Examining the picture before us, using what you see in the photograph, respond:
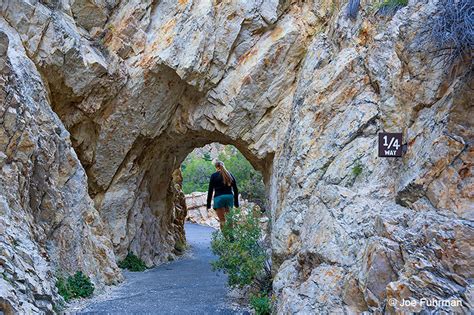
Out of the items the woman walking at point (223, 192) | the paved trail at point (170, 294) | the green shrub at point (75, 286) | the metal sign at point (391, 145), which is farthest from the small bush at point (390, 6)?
the woman walking at point (223, 192)

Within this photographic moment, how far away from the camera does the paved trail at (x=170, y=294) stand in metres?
6.97

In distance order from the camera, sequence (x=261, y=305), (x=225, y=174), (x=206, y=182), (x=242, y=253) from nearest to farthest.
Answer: (x=261, y=305)
(x=242, y=253)
(x=225, y=174)
(x=206, y=182)

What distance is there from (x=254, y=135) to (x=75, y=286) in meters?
4.96

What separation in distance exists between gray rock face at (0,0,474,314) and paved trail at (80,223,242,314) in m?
0.76

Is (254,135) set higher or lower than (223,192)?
higher

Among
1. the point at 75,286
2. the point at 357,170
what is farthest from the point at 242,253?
→ the point at 357,170

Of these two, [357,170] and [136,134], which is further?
[136,134]

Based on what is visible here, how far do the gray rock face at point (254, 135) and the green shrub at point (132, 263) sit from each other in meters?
0.19

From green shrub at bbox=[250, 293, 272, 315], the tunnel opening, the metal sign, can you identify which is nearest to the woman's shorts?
the tunnel opening

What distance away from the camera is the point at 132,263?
11867 millimetres

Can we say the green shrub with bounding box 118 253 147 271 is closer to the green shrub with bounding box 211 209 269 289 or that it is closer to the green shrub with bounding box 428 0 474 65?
the green shrub with bounding box 211 209 269 289

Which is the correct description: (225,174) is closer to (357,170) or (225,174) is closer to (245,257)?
(245,257)

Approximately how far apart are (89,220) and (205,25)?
4.76 metres

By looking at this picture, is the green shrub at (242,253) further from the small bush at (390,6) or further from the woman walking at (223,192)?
the small bush at (390,6)
